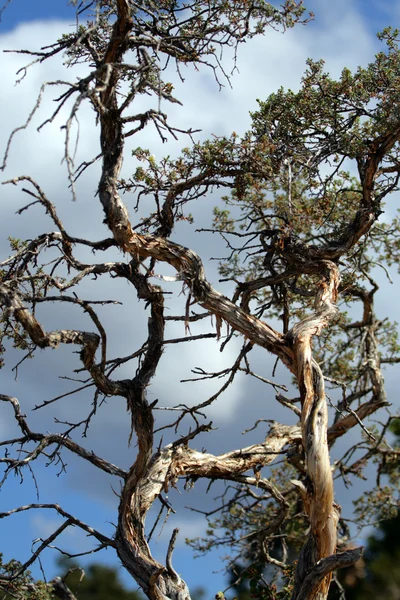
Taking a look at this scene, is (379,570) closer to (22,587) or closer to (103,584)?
(22,587)

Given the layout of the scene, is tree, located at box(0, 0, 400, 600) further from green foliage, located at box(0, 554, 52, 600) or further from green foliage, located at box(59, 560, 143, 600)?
green foliage, located at box(59, 560, 143, 600)

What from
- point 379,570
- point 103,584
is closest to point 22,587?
point 379,570

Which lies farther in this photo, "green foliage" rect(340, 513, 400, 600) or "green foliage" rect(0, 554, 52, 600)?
"green foliage" rect(0, 554, 52, 600)

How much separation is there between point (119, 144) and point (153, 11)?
1407 millimetres

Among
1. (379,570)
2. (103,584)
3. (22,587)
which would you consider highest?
(103,584)

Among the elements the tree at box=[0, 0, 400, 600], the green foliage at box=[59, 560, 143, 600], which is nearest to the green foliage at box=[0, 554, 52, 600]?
the tree at box=[0, 0, 400, 600]

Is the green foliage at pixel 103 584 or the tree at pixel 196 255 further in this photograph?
the green foliage at pixel 103 584

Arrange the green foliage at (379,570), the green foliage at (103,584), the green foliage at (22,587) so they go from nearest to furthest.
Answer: the green foliage at (379,570)
the green foliage at (22,587)
the green foliage at (103,584)

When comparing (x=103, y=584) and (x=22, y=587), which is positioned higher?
(x=103, y=584)

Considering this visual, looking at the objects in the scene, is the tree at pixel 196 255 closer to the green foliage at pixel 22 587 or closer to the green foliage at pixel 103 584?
the green foliage at pixel 22 587

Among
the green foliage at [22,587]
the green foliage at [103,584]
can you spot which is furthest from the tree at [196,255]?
the green foliage at [103,584]

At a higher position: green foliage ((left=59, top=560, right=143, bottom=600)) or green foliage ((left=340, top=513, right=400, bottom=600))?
green foliage ((left=59, top=560, right=143, bottom=600))

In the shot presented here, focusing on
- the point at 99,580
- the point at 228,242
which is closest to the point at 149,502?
the point at 228,242

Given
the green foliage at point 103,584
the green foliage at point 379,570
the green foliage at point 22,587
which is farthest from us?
the green foliage at point 103,584
